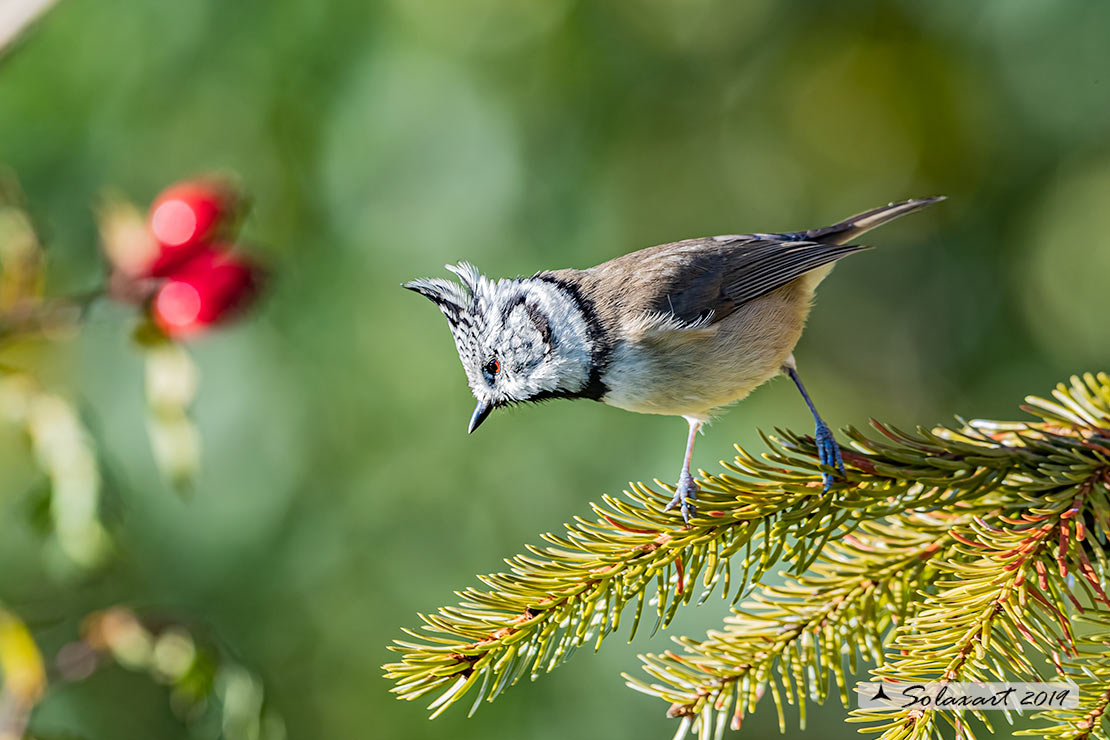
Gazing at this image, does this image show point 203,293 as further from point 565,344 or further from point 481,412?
point 565,344

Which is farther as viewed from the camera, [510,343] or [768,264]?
[768,264]

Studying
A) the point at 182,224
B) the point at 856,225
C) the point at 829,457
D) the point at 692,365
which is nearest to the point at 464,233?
the point at 856,225

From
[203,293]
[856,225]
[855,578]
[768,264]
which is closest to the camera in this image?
[855,578]

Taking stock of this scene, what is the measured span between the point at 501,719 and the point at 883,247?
248 centimetres

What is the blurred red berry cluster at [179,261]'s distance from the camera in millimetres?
2051

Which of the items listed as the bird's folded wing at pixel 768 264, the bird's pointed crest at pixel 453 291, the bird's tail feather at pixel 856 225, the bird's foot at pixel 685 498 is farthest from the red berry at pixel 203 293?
the bird's tail feather at pixel 856 225

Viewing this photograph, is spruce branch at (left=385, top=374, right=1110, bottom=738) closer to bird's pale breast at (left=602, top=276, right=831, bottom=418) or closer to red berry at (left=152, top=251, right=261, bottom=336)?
bird's pale breast at (left=602, top=276, right=831, bottom=418)

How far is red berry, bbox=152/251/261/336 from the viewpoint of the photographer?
2041mm

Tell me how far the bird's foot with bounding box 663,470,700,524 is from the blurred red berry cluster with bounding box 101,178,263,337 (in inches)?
40.2

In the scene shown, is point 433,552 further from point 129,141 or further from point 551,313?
point 129,141

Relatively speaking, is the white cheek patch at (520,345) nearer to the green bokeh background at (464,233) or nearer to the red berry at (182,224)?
the red berry at (182,224)

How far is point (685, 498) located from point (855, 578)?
0.32 m

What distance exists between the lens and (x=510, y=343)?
249 centimetres

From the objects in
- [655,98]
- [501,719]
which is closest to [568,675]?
[501,719]
